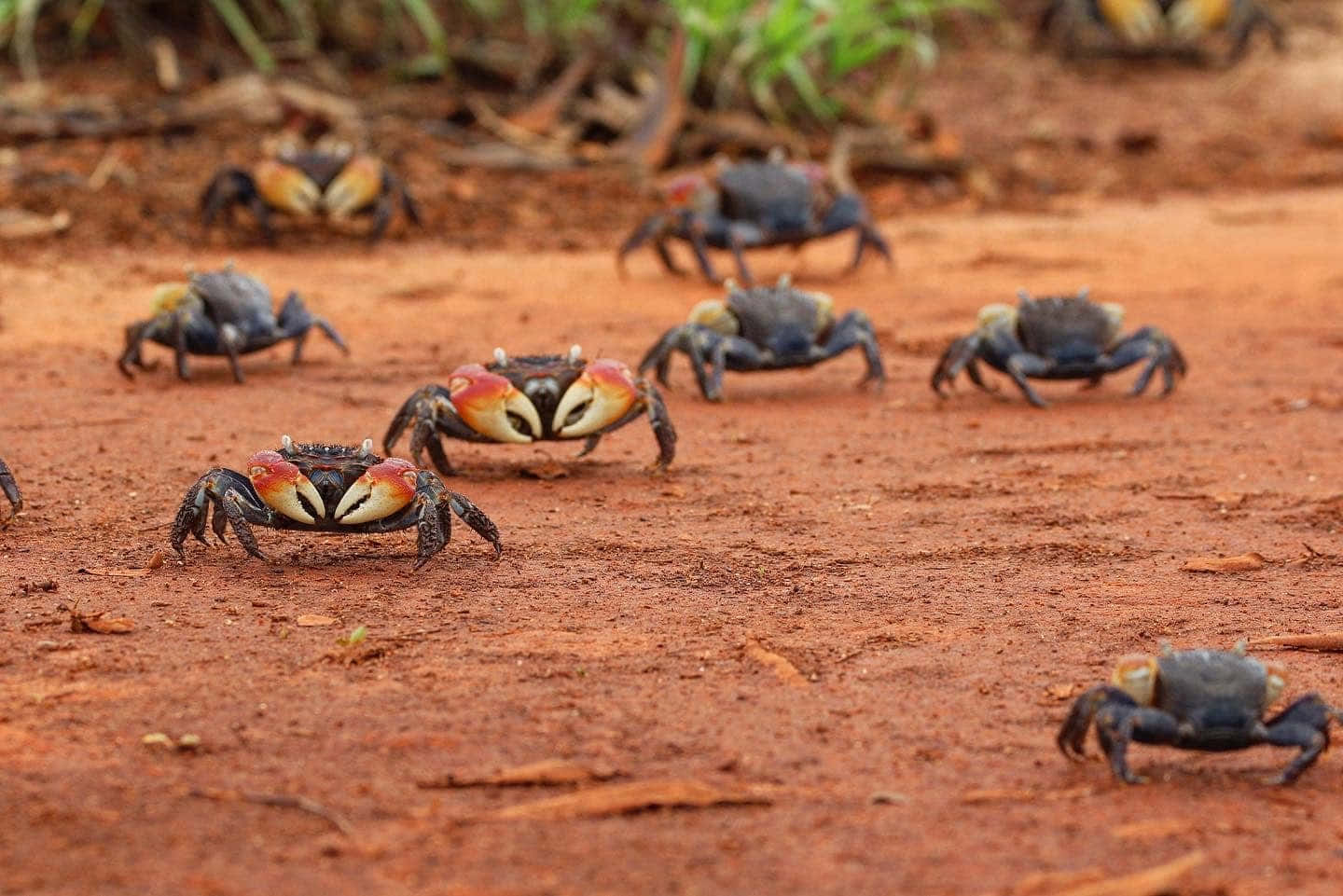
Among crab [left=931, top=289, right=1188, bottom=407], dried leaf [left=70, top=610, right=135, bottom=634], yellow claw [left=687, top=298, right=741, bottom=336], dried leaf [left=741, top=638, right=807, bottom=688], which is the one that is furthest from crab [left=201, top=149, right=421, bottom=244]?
dried leaf [left=741, top=638, right=807, bottom=688]

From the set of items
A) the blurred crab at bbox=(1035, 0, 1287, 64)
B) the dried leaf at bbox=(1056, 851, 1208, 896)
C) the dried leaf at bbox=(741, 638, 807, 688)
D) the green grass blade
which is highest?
the blurred crab at bbox=(1035, 0, 1287, 64)

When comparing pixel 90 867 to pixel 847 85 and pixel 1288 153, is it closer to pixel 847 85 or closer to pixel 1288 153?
pixel 847 85

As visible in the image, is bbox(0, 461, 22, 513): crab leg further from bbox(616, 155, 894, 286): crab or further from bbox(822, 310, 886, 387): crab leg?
bbox(616, 155, 894, 286): crab

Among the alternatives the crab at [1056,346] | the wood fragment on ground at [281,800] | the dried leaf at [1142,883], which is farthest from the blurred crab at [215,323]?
the dried leaf at [1142,883]

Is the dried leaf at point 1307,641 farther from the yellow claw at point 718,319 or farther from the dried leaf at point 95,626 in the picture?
the yellow claw at point 718,319

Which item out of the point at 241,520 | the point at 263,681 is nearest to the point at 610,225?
the point at 241,520

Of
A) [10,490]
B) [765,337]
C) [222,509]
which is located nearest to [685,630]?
→ [222,509]

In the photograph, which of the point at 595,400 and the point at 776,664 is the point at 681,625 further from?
the point at 595,400
